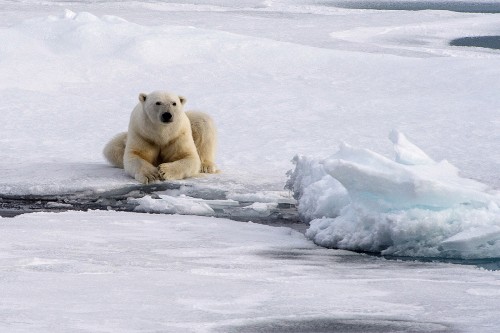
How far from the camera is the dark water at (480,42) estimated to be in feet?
49.9

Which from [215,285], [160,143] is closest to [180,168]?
[160,143]

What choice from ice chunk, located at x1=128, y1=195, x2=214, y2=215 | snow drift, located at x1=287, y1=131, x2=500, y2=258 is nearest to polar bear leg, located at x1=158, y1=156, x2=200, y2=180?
ice chunk, located at x1=128, y1=195, x2=214, y2=215

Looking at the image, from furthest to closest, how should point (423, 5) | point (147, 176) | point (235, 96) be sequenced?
point (423, 5) → point (235, 96) → point (147, 176)

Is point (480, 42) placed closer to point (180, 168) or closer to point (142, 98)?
point (142, 98)

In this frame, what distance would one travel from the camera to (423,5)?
25.1 meters

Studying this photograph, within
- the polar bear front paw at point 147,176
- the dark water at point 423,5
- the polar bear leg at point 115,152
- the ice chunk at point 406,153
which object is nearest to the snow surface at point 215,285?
the ice chunk at point 406,153

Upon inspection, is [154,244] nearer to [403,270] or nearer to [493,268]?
[403,270]

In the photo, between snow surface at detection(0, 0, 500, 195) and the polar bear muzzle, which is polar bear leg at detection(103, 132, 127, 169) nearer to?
snow surface at detection(0, 0, 500, 195)

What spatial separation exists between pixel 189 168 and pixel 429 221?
2433 mm

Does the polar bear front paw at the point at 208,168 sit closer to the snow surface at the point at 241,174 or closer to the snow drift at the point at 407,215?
the snow surface at the point at 241,174

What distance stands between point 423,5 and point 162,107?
19.4 m

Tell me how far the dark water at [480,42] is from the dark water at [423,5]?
636cm

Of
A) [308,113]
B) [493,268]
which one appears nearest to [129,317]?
[493,268]

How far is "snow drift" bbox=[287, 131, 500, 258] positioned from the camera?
445 cm
